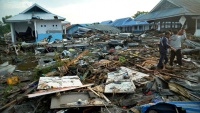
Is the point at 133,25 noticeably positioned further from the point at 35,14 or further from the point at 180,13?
the point at 35,14

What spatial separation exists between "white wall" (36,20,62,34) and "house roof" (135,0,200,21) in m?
12.7

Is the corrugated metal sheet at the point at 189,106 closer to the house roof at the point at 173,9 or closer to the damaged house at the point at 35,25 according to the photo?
the house roof at the point at 173,9

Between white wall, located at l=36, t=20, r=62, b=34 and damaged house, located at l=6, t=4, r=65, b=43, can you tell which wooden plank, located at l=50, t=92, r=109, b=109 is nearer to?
damaged house, located at l=6, t=4, r=65, b=43

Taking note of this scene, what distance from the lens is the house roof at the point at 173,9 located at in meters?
18.4

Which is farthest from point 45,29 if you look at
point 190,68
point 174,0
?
point 190,68

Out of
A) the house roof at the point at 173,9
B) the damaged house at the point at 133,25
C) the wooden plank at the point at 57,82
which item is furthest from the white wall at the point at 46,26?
the damaged house at the point at 133,25

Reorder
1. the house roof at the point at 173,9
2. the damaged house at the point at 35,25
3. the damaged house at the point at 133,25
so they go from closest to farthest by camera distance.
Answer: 1. the house roof at the point at 173,9
2. the damaged house at the point at 35,25
3. the damaged house at the point at 133,25

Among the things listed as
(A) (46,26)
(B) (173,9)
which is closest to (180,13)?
(B) (173,9)

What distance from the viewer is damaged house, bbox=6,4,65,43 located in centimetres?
2095

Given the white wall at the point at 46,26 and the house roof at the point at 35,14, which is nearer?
the white wall at the point at 46,26

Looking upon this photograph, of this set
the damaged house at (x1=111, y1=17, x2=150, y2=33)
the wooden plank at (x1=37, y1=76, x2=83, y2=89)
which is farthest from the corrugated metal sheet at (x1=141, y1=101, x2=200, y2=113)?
the damaged house at (x1=111, y1=17, x2=150, y2=33)

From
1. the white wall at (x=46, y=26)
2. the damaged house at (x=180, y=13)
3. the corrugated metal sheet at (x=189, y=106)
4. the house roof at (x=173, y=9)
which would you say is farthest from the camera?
the white wall at (x=46, y=26)

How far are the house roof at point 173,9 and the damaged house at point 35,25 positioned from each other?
13.0m

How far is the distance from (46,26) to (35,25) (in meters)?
1.63
